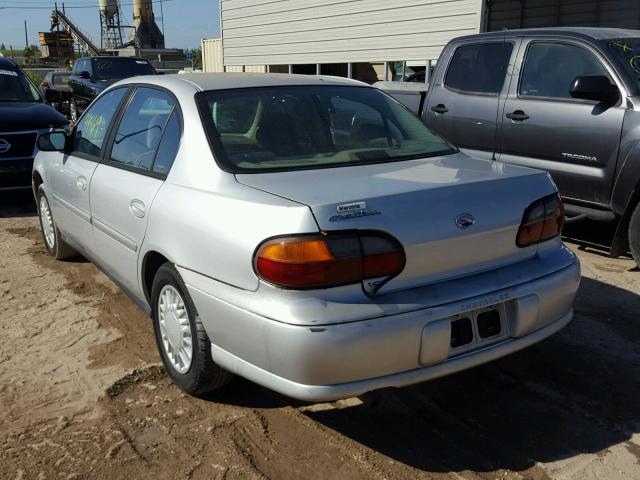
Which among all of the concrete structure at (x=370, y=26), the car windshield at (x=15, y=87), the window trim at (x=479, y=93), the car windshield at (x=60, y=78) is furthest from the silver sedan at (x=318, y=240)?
the car windshield at (x=60, y=78)

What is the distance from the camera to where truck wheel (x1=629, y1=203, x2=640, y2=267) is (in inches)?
196

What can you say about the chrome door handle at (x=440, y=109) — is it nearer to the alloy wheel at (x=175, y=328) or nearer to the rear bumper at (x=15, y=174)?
the alloy wheel at (x=175, y=328)

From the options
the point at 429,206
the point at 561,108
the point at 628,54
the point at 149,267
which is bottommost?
the point at 149,267

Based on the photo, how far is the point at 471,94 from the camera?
21.0 ft

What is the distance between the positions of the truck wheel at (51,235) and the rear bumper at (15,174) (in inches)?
83.5

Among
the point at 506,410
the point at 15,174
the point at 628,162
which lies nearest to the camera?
the point at 506,410

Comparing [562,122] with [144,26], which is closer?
[562,122]

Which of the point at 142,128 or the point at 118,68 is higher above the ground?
the point at 118,68

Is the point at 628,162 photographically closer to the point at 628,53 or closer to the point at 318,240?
the point at 628,53

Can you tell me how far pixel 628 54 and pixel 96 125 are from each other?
170 inches

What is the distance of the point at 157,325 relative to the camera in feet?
11.4

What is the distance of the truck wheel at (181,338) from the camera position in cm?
303

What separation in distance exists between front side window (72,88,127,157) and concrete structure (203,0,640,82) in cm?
797

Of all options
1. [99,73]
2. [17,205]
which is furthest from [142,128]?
[99,73]
